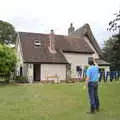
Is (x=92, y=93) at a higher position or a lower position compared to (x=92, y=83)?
lower

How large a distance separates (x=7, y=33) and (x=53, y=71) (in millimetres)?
39906

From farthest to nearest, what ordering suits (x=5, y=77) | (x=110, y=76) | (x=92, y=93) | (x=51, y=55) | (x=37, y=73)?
(x=51, y=55)
(x=37, y=73)
(x=5, y=77)
(x=110, y=76)
(x=92, y=93)

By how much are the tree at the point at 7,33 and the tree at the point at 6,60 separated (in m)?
44.0

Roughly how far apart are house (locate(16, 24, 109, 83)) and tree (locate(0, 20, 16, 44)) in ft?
109

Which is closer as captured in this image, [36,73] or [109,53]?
[36,73]

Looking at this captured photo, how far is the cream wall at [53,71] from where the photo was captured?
5047 centimetres

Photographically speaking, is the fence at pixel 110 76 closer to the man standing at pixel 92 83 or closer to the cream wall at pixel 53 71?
the cream wall at pixel 53 71

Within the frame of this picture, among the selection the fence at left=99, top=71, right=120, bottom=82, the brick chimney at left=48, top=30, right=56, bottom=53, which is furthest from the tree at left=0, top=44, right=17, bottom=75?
Answer: the fence at left=99, top=71, right=120, bottom=82

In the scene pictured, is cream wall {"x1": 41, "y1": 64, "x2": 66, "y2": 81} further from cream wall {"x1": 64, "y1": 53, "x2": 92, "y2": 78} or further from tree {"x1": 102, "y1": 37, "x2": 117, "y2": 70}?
tree {"x1": 102, "y1": 37, "x2": 117, "y2": 70}

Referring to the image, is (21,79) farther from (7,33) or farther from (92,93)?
(7,33)

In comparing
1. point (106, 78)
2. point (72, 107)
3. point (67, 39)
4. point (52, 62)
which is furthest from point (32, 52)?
point (72, 107)

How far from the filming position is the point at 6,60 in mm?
43250

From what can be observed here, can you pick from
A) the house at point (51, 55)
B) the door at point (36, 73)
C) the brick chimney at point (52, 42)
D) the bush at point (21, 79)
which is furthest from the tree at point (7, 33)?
the bush at point (21, 79)

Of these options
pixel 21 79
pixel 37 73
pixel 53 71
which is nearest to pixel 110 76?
pixel 53 71
